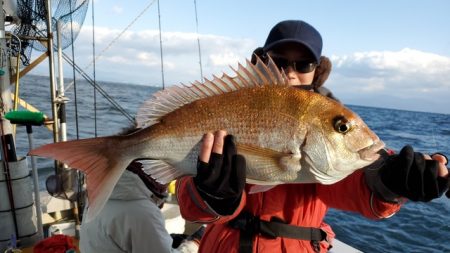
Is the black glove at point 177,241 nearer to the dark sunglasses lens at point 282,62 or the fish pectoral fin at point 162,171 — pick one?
the fish pectoral fin at point 162,171

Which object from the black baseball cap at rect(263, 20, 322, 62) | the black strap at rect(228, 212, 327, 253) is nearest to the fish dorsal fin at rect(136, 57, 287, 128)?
the black baseball cap at rect(263, 20, 322, 62)

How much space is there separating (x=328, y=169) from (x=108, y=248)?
94.9 inches

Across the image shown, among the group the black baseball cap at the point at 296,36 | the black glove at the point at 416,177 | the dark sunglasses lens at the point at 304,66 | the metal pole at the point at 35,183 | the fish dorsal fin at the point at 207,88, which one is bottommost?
the metal pole at the point at 35,183

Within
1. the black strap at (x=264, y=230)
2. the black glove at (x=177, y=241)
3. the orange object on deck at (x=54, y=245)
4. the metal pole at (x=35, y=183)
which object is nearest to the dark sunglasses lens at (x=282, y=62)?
the black strap at (x=264, y=230)

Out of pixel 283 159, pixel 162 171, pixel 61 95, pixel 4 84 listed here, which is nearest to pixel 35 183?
pixel 61 95

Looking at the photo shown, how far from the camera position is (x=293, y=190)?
2.13m

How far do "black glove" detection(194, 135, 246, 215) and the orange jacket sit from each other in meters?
0.07

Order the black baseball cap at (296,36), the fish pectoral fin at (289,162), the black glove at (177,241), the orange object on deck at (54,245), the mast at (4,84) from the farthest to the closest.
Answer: the mast at (4,84) < the black glove at (177,241) < the orange object on deck at (54,245) < the black baseball cap at (296,36) < the fish pectoral fin at (289,162)

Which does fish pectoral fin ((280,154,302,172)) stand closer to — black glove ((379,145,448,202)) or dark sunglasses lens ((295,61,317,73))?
black glove ((379,145,448,202))

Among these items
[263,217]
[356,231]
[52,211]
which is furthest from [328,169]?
[356,231]

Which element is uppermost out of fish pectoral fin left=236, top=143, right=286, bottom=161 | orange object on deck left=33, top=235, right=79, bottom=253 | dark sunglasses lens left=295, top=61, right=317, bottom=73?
dark sunglasses lens left=295, top=61, right=317, bottom=73

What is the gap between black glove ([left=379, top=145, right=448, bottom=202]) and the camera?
1652 millimetres

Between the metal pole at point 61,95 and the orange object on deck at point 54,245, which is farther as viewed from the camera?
the metal pole at point 61,95

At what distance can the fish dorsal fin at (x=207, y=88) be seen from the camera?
174 cm
